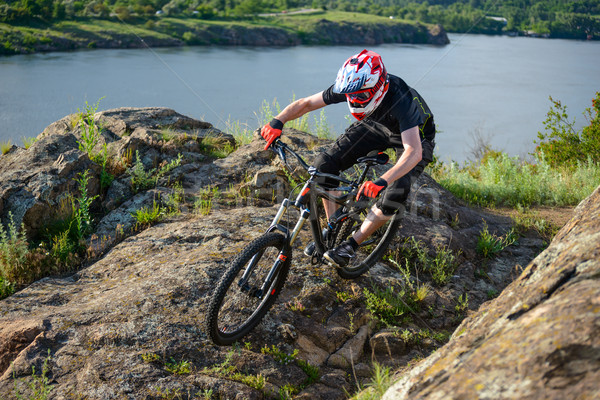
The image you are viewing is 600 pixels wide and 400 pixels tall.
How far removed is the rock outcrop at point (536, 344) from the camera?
201 centimetres

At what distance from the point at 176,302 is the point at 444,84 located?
1744 inches

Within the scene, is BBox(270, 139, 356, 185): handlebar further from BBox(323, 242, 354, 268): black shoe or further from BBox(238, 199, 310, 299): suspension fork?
BBox(323, 242, 354, 268): black shoe

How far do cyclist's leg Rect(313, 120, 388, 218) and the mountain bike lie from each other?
0.89 ft

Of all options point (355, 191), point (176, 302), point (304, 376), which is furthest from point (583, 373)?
point (176, 302)

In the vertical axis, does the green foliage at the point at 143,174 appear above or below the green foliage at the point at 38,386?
above

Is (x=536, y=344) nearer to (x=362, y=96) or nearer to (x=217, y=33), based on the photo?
(x=362, y=96)

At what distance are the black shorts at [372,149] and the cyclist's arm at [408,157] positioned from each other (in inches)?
18.3

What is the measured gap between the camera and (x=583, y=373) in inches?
77.4

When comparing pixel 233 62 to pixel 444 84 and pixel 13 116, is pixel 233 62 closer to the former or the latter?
pixel 444 84

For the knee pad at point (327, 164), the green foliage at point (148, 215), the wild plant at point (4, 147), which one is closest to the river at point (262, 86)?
the wild plant at point (4, 147)

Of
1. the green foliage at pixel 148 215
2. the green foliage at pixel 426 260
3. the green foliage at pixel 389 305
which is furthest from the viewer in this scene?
the green foliage at pixel 148 215

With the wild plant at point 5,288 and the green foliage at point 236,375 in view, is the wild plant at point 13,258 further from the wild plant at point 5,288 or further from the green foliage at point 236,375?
the green foliage at point 236,375

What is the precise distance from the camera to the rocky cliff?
2.64m

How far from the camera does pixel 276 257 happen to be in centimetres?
436
